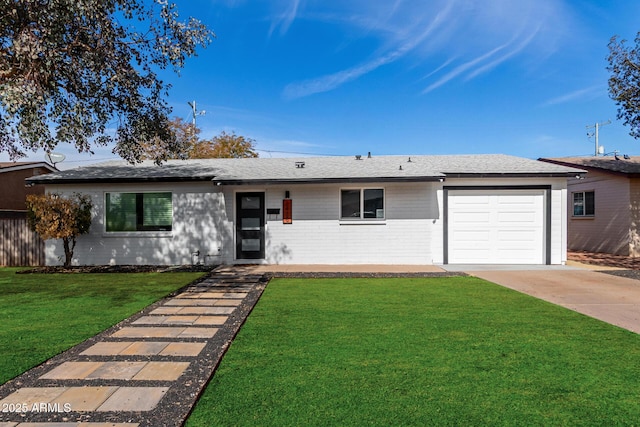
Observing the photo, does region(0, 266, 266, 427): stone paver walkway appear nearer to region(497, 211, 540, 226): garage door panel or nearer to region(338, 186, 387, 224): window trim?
region(338, 186, 387, 224): window trim

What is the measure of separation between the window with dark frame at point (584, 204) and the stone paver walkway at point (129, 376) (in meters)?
16.0

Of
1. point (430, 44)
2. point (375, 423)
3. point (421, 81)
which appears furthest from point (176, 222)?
point (421, 81)

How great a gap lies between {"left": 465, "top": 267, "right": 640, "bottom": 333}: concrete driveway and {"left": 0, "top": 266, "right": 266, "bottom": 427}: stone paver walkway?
5.64 m

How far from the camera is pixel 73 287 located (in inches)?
305

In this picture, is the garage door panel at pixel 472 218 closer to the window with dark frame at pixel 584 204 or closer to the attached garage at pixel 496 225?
the attached garage at pixel 496 225

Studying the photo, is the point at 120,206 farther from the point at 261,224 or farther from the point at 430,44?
the point at 430,44

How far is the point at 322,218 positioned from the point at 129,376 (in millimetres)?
8051

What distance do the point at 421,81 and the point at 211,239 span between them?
43.2 ft

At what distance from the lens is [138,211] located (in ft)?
36.7

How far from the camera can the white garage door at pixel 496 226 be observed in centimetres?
1081

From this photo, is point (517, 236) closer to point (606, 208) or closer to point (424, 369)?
point (606, 208)

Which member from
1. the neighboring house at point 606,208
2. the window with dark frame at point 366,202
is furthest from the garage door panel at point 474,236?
the neighboring house at point 606,208

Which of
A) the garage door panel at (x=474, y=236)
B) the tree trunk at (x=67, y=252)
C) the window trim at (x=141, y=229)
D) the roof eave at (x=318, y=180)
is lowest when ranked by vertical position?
the tree trunk at (x=67, y=252)

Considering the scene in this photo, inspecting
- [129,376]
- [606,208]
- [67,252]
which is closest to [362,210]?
[129,376]
